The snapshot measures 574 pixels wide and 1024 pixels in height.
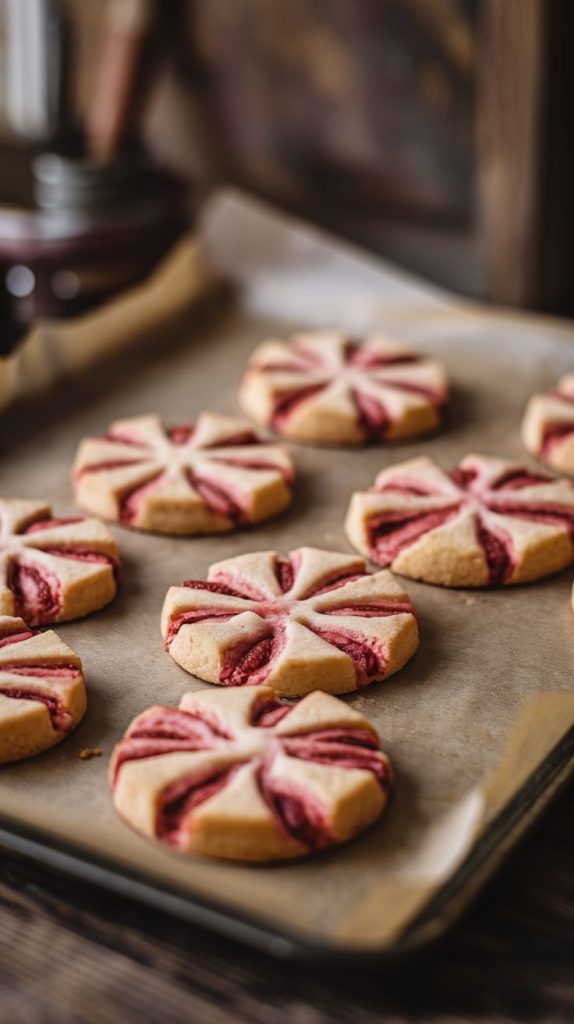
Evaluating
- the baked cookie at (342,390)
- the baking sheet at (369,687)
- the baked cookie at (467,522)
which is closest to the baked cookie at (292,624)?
the baking sheet at (369,687)

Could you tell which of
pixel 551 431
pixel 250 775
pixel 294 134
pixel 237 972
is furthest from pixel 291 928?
pixel 294 134

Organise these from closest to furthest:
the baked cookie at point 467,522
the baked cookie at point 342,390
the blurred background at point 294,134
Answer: the baked cookie at point 467,522, the baked cookie at point 342,390, the blurred background at point 294,134

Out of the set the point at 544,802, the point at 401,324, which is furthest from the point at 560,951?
the point at 401,324

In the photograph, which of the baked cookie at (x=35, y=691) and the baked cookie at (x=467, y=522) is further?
the baked cookie at (x=467, y=522)

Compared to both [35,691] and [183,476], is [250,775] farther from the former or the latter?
[183,476]

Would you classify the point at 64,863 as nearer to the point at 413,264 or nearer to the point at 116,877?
the point at 116,877

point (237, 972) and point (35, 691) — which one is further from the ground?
point (35, 691)

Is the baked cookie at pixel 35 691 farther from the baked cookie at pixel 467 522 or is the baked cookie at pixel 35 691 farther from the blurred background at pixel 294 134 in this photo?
the blurred background at pixel 294 134
